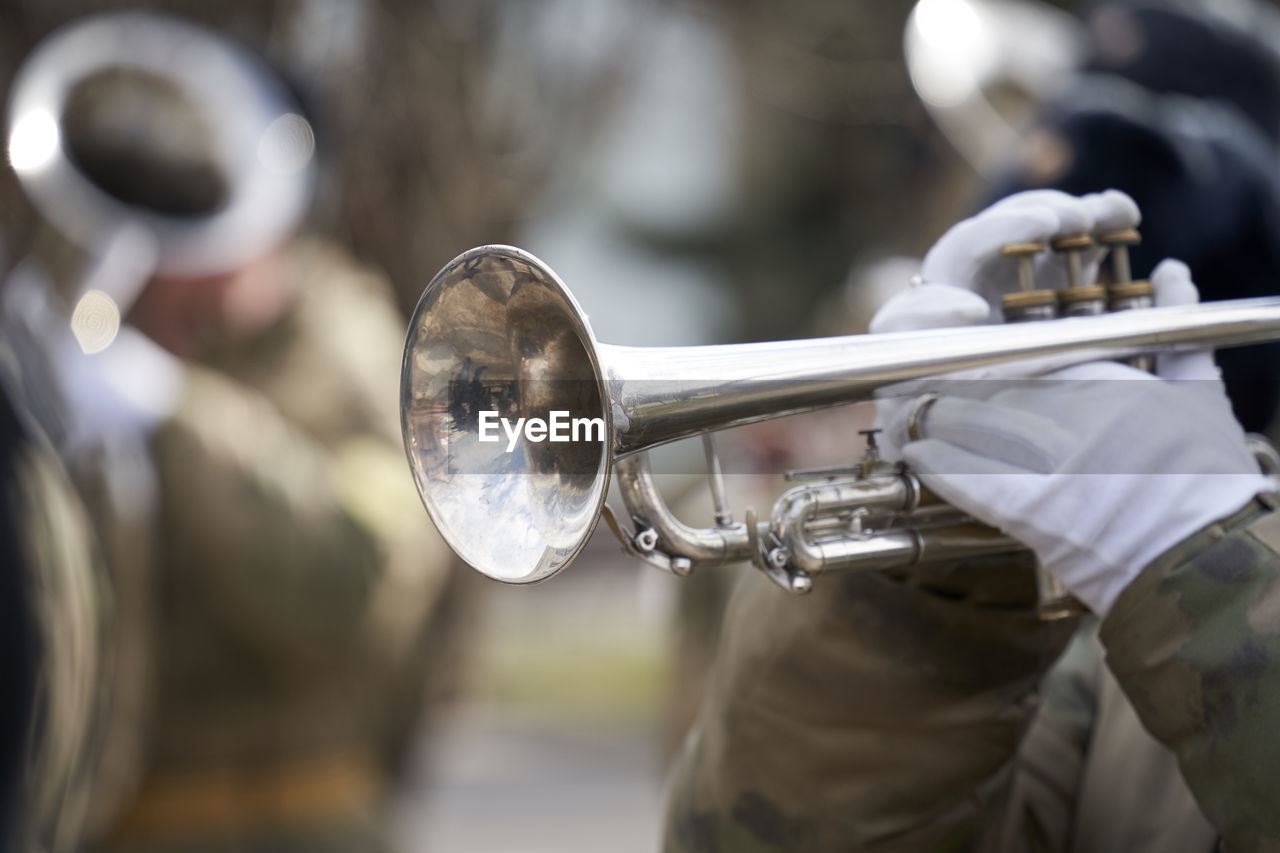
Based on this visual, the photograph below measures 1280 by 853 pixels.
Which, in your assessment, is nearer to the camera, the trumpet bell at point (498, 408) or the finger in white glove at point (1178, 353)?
the trumpet bell at point (498, 408)

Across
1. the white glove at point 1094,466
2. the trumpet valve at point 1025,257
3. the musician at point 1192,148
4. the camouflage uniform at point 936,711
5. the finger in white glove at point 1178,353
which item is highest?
the musician at point 1192,148

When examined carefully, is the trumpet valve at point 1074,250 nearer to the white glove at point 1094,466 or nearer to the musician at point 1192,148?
the white glove at point 1094,466

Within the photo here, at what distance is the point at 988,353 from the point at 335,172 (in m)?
4.36

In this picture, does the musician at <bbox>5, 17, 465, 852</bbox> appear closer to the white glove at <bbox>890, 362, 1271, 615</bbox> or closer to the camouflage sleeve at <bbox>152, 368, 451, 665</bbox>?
the camouflage sleeve at <bbox>152, 368, 451, 665</bbox>

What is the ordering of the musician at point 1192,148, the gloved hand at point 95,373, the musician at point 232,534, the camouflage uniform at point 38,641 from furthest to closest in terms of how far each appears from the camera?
the musician at point 232,534
the gloved hand at point 95,373
the musician at point 1192,148
the camouflage uniform at point 38,641

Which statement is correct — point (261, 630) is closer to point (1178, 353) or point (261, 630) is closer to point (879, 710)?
point (879, 710)

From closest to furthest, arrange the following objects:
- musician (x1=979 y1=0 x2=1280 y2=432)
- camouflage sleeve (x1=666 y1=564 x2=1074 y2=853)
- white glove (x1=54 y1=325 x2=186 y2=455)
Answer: camouflage sleeve (x1=666 y1=564 x2=1074 y2=853), musician (x1=979 y1=0 x2=1280 y2=432), white glove (x1=54 y1=325 x2=186 y2=455)

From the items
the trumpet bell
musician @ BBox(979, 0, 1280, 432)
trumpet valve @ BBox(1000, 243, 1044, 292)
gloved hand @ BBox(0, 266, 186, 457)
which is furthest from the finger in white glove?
gloved hand @ BBox(0, 266, 186, 457)

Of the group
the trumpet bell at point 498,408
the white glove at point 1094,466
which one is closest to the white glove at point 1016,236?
the white glove at point 1094,466

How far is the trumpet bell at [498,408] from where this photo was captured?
117cm

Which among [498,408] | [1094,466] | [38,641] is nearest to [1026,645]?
[1094,466]

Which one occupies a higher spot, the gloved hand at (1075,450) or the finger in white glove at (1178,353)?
the finger in white glove at (1178,353)

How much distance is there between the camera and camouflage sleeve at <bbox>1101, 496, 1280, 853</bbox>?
1079 mm

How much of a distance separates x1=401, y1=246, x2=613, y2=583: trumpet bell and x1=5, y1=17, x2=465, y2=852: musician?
1.80 meters
